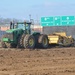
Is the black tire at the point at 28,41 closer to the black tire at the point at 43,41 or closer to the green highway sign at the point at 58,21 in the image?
the black tire at the point at 43,41

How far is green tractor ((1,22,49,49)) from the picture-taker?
1135 inches

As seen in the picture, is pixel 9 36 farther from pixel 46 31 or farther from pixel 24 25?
pixel 46 31

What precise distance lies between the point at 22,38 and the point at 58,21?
22.5 meters

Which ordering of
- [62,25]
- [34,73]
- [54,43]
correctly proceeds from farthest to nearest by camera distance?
[62,25] < [54,43] < [34,73]

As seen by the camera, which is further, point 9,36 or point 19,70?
point 9,36

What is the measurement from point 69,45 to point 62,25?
17697 millimetres

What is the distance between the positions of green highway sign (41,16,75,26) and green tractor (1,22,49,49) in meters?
20.3

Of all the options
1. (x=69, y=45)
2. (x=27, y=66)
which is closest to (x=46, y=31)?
(x=69, y=45)

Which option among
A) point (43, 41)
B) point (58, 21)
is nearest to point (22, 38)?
point (43, 41)

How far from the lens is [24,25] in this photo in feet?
97.1

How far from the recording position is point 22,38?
28.8 metres

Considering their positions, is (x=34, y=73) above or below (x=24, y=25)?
below

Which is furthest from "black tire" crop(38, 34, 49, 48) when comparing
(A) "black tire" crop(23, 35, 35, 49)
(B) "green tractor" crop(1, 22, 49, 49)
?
(A) "black tire" crop(23, 35, 35, 49)

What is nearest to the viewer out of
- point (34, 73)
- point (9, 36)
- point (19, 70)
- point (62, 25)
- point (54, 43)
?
point (34, 73)
